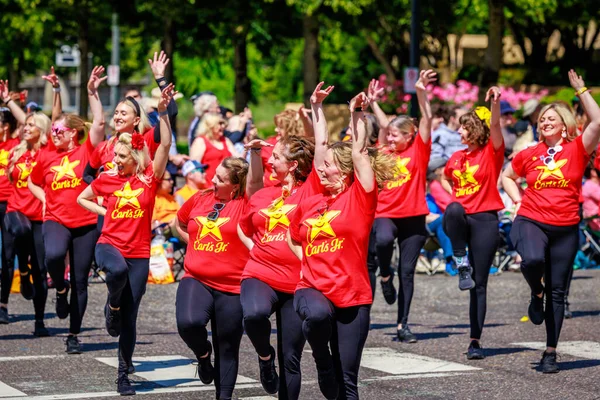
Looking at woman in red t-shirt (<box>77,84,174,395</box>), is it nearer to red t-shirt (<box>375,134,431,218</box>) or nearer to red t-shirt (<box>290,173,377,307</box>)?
red t-shirt (<box>290,173,377,307</box>)

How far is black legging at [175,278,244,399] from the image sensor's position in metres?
7.99

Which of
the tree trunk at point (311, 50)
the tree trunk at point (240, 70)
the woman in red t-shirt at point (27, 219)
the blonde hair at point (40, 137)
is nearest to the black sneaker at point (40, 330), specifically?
the woman in red t-shirt at point (27, 219)

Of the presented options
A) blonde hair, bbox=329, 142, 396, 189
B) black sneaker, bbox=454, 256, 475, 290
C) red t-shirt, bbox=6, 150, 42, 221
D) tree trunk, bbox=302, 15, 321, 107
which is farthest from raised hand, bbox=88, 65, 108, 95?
tree trunk, bbox=302, 15, 321, 107

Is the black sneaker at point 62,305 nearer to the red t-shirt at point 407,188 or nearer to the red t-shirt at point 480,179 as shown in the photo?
the red t-shirt at point 407,188

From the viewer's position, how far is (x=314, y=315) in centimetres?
700

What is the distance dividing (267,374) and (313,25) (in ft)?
72.9

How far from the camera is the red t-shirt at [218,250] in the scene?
8078 millimetres

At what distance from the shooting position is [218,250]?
8.12 m

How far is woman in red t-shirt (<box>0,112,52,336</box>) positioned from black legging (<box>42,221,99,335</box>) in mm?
1250

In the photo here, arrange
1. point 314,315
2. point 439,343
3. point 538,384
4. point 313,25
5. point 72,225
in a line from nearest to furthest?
1. point 314,315
2. point 538,384
3. point 72,225
4. point 439,343
5. point 313,25

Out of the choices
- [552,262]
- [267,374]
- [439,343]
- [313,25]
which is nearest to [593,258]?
[439,343]

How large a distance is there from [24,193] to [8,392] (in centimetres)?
361

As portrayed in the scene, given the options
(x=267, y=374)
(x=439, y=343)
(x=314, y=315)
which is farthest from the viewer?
(x=439, y=343)

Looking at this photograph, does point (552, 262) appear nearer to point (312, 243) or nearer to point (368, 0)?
point (312, 243)
